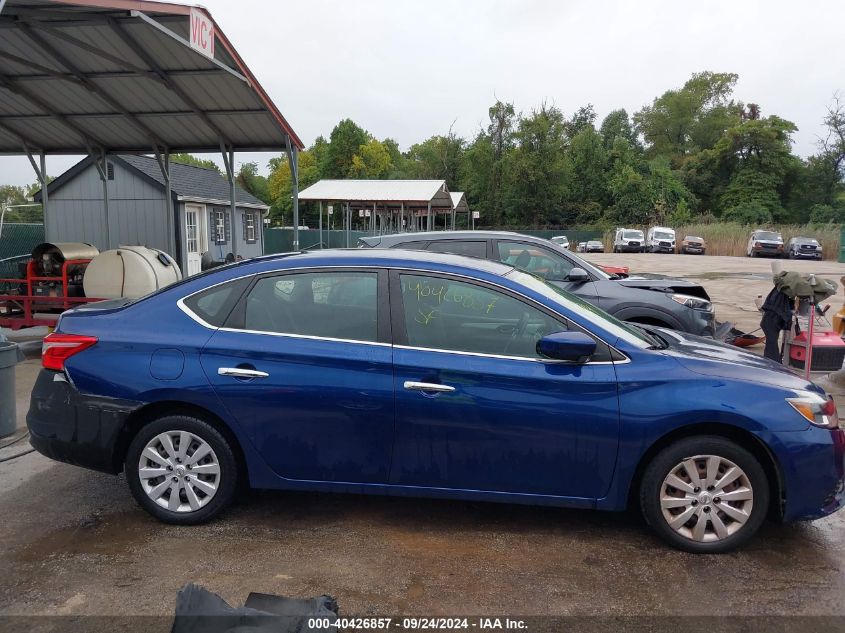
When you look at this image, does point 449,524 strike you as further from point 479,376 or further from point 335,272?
point 335,272

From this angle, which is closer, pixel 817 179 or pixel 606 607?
pixel 606 607

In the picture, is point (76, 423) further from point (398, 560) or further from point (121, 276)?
point (121, 276)

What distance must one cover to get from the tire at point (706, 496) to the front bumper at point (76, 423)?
3.04m

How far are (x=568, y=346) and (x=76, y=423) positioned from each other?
9.74 ft

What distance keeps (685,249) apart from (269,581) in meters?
47.8

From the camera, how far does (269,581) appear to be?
352 centimetres

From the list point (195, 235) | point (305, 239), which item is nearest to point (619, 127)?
point (305, 239)

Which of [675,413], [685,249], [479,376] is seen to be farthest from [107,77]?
[685,249]

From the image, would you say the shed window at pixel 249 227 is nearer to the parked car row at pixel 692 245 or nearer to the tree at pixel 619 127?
the parked car row at pixel 692 245

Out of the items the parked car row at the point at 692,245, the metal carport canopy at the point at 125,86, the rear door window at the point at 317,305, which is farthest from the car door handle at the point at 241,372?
the parked car row at the point at 692,245

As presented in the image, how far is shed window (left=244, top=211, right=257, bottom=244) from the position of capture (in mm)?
28750

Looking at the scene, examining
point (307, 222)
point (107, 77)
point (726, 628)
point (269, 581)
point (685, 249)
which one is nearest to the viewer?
point (726, 628)

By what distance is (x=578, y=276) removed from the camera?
777cm

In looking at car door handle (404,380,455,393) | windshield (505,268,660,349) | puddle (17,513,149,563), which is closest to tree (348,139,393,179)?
windshield (505,268,660,349)
